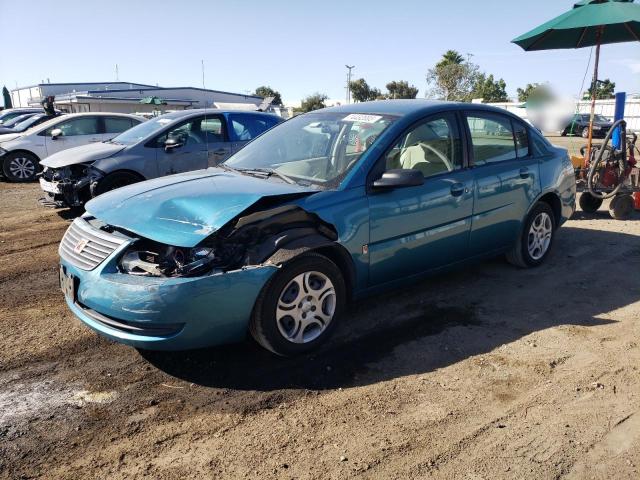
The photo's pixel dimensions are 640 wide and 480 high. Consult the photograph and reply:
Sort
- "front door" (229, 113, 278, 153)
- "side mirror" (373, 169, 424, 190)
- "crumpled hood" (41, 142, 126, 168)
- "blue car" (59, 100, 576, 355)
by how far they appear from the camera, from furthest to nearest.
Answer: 1. "front door" (229, 113, 278, 153)
2. "crumpled hood" (41, 142, 126, 168)
3. "side mirror" (373, 169, 424, 190)
4. "blue car" (59, 100, 576, 355)

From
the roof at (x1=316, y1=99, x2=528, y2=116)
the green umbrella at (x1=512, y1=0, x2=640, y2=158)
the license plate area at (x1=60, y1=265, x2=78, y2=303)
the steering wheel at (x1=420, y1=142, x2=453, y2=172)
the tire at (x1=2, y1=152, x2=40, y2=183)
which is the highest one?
the green umbrella at (x1=512, y1=0, x2=640, y2=158)

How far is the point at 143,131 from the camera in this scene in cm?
874

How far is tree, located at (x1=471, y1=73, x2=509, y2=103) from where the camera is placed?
4700 centimetres

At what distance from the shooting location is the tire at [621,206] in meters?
7.90

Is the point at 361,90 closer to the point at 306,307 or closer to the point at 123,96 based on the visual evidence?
the point at 123,96

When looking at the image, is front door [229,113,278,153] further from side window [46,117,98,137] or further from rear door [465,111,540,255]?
side window [46,117,98,137]

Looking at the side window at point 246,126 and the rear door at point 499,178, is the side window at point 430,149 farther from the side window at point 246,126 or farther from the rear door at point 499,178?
the side window at point 246,126

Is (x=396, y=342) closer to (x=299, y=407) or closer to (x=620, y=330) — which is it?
(x=299, y=407)

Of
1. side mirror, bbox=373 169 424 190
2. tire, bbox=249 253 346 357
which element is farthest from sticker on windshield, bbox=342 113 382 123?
tire, bbox=249 253 346 357

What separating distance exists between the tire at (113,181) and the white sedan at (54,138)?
17.2 ft

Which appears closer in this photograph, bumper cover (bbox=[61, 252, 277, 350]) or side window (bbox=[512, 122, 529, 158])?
bumper cover (bbox=[61, 252, 277, 350])

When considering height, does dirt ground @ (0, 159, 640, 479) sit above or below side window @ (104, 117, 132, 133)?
below

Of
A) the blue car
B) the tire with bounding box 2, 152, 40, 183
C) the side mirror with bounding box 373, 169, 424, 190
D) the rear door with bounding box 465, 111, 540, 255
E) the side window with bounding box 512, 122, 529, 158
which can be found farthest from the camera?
the tire with bounding box 2, 152, 40, 183

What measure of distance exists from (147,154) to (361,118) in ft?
15.7
